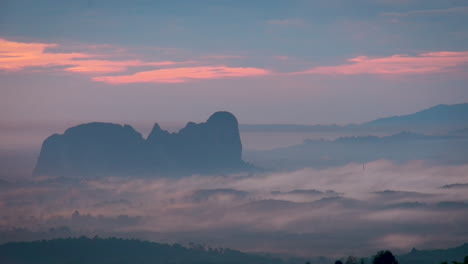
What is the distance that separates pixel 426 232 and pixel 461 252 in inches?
2307

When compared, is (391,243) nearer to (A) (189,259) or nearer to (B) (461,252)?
(B) (461,252)

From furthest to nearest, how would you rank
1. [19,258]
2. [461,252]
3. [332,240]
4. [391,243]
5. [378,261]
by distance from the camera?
[332,240] < [391,243] < [19,258] < [461,252] < [378,261]

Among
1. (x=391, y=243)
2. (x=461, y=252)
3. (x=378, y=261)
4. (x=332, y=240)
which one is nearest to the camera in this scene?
(x=378, y=261)

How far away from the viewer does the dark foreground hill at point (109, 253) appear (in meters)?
151

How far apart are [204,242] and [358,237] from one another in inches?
1905

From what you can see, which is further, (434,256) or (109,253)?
(109,253)

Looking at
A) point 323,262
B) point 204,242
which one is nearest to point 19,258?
point 204,242

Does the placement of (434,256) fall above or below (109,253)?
below

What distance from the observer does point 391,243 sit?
17900cm

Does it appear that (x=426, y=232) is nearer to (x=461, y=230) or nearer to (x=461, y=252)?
(x=461, y=230)

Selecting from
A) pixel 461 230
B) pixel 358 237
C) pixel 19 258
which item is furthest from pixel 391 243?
pixel 19 258

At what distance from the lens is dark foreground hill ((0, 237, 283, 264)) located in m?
151

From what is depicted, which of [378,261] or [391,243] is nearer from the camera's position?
[378,261]

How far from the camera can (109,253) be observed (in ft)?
521
